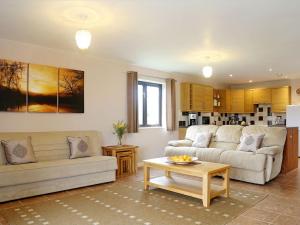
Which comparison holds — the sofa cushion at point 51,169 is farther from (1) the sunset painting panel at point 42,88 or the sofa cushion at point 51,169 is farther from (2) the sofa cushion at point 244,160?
(2) the sofa cushion at point 244,160

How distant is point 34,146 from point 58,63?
1.53 m

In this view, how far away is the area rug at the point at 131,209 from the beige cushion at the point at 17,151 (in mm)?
759

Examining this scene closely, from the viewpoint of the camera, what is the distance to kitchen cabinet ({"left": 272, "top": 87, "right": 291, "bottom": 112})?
24.6ft

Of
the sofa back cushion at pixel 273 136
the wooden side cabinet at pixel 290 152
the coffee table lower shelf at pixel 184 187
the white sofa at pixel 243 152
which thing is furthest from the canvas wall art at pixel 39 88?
the wooden side cabinet at pixel 290 152

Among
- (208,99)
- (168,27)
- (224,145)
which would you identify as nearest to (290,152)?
(224,145)

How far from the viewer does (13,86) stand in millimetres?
4062

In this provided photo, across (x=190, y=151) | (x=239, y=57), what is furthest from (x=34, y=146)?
(x=239, y=57)

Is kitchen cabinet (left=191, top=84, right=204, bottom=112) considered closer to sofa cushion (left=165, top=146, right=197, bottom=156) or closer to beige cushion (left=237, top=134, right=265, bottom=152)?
sofa cushion (left=165, top=146, right=197, bottom=156)

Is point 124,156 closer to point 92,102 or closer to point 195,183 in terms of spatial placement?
point 92,102

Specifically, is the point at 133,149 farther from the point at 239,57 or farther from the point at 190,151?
the point at 239,57

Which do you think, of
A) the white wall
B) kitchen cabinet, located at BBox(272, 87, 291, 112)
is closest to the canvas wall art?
the white wall

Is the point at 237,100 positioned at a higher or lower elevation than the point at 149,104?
higher

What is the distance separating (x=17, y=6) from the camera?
279 cm

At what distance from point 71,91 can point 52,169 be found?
5.35ft
